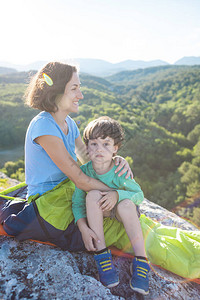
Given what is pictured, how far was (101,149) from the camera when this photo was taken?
2.26 m

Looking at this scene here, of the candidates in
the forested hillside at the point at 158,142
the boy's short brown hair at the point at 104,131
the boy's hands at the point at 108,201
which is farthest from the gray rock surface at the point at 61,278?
the forested hillside at the point at 158,142

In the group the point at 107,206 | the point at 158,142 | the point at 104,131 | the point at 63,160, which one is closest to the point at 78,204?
the point at 107,206

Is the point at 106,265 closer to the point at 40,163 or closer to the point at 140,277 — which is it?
the point at 140,277

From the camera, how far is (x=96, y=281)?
183 cm

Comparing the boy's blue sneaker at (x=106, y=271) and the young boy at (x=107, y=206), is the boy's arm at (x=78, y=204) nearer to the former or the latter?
the young boy at (x=107, y=206)

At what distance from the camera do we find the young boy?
6.22 feet

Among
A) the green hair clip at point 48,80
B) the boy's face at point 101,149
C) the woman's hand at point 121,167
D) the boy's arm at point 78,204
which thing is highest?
the green hair clip at point 48,80

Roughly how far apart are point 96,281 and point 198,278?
1.05 m

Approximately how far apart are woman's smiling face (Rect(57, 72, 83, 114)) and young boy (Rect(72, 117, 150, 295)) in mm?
326

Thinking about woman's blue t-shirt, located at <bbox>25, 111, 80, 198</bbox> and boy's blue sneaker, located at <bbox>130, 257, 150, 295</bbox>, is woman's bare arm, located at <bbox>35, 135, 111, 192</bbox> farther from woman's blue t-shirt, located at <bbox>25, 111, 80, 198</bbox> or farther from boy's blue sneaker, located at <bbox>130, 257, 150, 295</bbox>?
boy's blue sneaker, located at <bbox>130, 257, 150, 295</bbox>

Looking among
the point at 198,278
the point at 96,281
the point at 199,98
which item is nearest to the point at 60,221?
the point at 96,281

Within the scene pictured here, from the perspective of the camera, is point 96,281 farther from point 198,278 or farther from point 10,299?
point 198,278

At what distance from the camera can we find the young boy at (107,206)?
1.90 metres

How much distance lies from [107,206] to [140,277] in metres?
0.62
